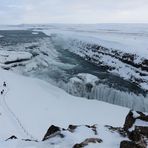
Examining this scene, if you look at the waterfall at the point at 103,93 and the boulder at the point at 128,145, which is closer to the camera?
the boulder at the point at 128,145

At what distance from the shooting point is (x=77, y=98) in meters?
32.5

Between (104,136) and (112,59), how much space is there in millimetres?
32353

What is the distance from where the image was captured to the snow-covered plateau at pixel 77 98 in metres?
12.3

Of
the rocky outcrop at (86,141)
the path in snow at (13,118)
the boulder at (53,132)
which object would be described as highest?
the rocky outcrop at (86,141)

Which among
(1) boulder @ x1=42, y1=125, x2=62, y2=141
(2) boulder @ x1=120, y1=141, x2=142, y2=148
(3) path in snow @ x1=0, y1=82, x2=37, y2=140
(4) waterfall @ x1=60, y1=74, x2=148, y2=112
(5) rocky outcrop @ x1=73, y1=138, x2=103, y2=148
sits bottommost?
(4) waterfall @ x1=60, y1=74, x2=148, y2=112

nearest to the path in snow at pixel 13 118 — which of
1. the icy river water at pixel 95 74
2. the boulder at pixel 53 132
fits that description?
the boulder at pixel 53 132

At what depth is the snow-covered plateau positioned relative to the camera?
12.3 m

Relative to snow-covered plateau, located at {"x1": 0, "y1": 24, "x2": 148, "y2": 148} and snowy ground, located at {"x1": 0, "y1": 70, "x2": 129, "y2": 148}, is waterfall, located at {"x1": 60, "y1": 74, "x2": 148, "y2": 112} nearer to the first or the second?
snow-covered plateau, located at {"x1": 0, "y1": 24, "x2": 148, "y2": 148}

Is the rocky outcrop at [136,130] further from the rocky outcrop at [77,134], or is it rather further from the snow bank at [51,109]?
the snow bank at [51,109]

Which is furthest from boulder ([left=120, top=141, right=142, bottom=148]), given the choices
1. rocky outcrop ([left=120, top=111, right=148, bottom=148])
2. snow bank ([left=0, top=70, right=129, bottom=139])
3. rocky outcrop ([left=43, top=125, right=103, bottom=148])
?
snow bank ([left=0, top=70, right=129, bottom=139])

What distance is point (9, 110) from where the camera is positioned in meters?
26.2

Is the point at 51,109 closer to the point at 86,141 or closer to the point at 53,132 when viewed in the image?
the point at 53,132

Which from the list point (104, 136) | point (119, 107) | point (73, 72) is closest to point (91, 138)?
point (104, 136)

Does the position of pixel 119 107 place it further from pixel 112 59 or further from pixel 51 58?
pixel 51 58
